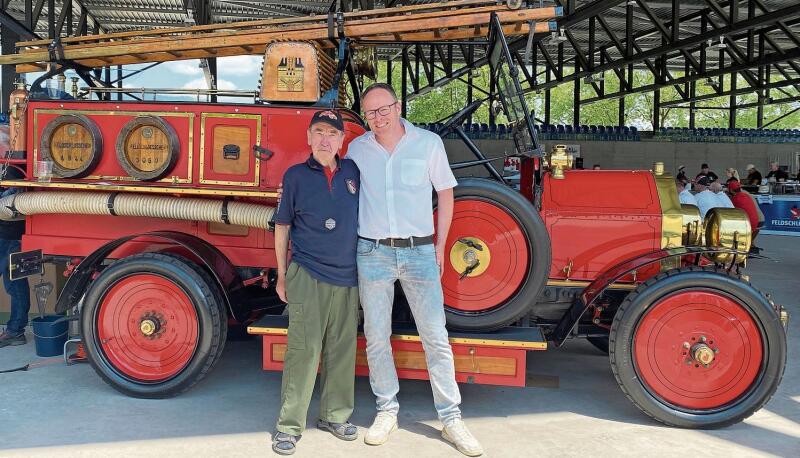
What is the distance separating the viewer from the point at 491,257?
3723 millimetres

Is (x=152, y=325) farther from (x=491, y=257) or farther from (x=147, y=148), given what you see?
(x=491, y=257)

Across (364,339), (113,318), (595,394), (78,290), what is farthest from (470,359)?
(78,290)

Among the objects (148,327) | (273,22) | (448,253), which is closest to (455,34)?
(273,22)

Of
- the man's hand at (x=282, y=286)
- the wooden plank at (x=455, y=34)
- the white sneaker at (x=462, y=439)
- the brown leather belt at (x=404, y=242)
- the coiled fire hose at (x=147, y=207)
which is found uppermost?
the wooden plank at (x=455, y=34)

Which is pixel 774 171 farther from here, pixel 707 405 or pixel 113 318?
pixel 113 318

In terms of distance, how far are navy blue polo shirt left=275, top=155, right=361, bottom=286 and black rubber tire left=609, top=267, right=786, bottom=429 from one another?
158cm

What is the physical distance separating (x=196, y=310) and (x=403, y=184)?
5.06 ft

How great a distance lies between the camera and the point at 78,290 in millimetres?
4227

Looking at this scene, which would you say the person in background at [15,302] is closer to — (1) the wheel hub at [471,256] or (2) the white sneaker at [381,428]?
(2) the white sneaker at [381,428]

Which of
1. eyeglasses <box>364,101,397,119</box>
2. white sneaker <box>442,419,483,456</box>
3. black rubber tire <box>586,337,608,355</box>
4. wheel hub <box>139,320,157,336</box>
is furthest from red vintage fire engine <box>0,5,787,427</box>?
black rubber tire <box>586,337,608,355</box>

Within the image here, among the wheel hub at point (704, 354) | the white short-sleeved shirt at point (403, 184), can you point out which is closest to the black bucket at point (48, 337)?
the white short-sleeved shirt at point (403, 184)

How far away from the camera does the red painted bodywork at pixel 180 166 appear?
3.90 metres

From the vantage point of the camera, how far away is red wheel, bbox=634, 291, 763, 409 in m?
3.58

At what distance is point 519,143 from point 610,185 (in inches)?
25.0
